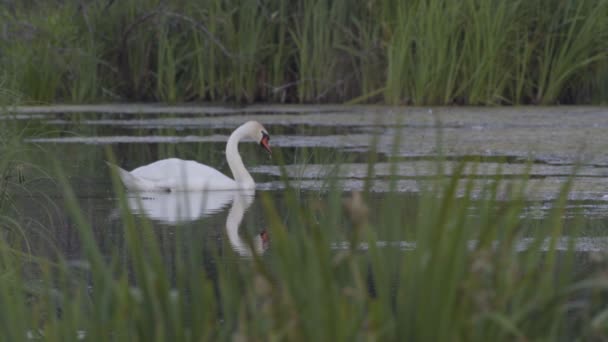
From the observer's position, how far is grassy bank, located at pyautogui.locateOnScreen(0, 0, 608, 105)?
10773mm

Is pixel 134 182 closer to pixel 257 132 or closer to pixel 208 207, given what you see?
pixel 208 207

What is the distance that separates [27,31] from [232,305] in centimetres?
1019

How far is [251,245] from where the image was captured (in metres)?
2.20

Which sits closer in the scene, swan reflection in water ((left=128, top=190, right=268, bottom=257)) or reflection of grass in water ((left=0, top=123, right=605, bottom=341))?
reflection of grass in water ((left=0, top=123, right=605, bottom=341))

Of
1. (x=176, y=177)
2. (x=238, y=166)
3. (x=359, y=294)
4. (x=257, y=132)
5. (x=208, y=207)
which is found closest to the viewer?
(x=359, y=294)

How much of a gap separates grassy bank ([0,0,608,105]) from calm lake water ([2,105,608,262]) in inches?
17.8

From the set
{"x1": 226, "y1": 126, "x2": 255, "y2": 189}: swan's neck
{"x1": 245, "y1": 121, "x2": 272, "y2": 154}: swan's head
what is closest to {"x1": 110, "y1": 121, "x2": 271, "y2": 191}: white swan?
{"x1": 226, "y1": 126, "x2": 255, "y2": 189}: swan's neck

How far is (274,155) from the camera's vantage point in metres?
8.24

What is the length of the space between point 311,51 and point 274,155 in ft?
13.1

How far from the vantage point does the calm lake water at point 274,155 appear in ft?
16.4

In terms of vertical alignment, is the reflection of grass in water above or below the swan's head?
below

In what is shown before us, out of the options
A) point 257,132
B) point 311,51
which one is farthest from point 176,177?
point 311,51

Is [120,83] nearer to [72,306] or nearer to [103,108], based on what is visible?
[103,108]

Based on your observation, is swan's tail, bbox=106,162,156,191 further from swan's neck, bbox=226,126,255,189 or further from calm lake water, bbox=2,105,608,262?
swan's neck, bbox=226,126,255,189
